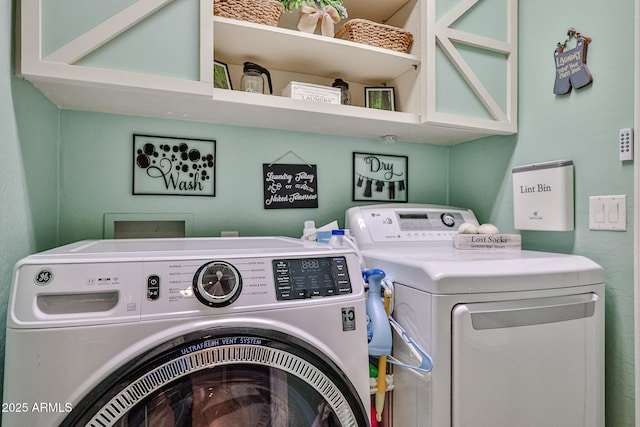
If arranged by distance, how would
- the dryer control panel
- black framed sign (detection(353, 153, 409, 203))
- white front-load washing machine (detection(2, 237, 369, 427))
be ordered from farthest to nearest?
black framed sign (detection(353, 153, 409, 203)) < the dryer control panel < white front-load washing machine (detection(2, 237, 369, 427))

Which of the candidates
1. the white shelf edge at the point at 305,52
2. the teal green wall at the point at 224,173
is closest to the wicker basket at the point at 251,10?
the white shelf edge at the point at 305,52

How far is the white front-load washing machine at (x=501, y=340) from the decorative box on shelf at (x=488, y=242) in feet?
0.82

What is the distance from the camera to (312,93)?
1.40 metres

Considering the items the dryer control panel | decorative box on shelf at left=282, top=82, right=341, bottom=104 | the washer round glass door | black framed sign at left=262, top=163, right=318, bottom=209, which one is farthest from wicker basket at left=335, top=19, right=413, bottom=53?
the washer round glass door

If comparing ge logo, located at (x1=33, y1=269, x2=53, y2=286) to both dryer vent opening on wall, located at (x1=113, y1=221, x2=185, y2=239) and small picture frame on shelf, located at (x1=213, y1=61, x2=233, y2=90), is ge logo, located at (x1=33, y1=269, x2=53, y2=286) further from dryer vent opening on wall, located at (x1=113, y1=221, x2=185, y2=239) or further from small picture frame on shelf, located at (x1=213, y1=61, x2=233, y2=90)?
small picture frame on shelf, located at (x1=213, y1=61, x2=233, y2=90)

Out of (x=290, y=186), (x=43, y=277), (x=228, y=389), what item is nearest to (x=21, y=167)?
(x=43, y=277)

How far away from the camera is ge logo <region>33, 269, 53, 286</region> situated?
0.67 meters

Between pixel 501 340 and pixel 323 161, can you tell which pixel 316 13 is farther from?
pixel 501 340

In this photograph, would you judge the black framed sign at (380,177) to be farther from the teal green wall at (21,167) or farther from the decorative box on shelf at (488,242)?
the teal green wall at (21,167)

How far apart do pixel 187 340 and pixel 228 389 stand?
0.51ft

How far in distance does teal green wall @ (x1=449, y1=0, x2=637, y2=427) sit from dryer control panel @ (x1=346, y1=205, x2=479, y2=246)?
0.86 feet

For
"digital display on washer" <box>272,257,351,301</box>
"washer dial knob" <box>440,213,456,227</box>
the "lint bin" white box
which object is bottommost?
"digital display on washer" <box>272,257,351,301</box>

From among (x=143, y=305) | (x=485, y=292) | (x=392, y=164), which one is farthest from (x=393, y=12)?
(x=143, y=305)

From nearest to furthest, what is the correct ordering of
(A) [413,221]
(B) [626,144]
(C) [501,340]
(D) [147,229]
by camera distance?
(C) [501,340] → (B) [626,144] → (D) [147,229] → (A) [413,221]
